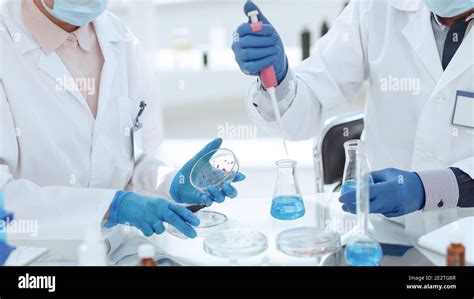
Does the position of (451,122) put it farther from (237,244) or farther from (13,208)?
(13,208)

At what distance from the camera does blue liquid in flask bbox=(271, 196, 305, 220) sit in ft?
5.35

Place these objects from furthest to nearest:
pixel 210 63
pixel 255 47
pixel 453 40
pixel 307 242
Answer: pixel 210 63 → pixel 453 40 → pixel 255 47 → pixel 307 242

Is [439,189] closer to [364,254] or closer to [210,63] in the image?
[364,254]

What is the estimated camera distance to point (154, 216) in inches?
58.1

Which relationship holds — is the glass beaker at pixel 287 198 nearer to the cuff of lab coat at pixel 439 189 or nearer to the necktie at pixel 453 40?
the cuff of lab coat at pixel 439 189

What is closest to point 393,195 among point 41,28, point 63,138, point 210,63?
point 63,138

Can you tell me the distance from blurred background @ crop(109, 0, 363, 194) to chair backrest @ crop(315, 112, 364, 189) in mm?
1705

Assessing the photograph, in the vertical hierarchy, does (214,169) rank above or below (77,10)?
below

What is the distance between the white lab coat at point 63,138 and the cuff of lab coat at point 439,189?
2.39ft

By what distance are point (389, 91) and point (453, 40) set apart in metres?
0.24

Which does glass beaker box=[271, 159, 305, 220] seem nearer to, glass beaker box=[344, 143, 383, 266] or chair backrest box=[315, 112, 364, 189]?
glass beaker box=[344, 143, 383, 266]

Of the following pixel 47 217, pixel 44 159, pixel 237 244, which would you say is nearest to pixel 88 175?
pixel 44 159

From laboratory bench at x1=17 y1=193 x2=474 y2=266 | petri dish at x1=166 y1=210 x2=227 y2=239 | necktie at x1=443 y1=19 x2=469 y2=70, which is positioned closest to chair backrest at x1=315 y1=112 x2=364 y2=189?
laboratory bench at x1=17 y1=193 x2=474 y2=266
